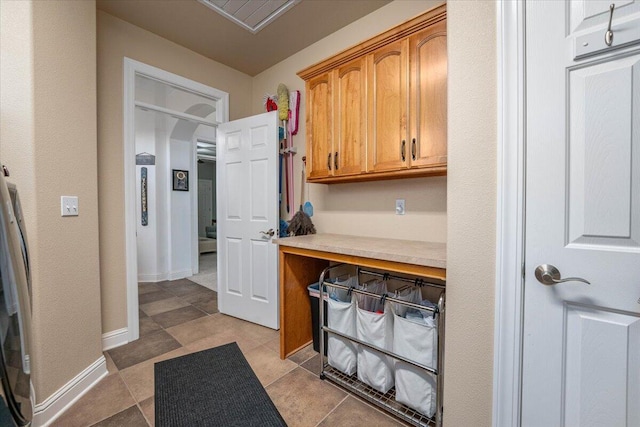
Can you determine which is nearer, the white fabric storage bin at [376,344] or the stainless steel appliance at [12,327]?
the stainless steel appliance at [12,327]

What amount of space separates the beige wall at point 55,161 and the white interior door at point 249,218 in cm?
116

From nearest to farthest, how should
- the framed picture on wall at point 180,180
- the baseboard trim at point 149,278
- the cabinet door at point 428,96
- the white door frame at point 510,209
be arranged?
the white door frame at point 510,209, the cabinet door at point 428,96, the baseboard trim at point 149,278, the framed picture on wall at point 180,180

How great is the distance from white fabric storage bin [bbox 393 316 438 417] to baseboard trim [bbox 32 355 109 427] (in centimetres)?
192

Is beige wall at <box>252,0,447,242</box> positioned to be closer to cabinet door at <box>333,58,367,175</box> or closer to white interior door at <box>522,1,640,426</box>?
cabinet door at <box>333,58,367,175</box>

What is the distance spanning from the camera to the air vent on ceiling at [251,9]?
2070 mm

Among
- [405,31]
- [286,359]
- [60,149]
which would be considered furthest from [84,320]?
[405,31]

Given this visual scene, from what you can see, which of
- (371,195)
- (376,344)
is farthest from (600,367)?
(371,195)

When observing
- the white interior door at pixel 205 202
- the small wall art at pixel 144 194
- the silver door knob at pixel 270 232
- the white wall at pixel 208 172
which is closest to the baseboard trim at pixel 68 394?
the silver door knob at pixel 270 232

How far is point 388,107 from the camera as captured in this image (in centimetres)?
173

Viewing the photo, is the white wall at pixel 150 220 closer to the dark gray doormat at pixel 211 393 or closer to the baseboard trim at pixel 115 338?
the baseboard trim at pixel 115 338

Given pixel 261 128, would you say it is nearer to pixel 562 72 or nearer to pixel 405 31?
pixel 405 31

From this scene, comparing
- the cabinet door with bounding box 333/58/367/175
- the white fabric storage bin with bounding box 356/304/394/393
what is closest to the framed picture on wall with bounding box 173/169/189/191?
the cabinet door with bounding box 333/58/367/175

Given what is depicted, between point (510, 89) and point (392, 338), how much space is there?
136 centimetres

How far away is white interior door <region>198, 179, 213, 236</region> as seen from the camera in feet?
28.7
